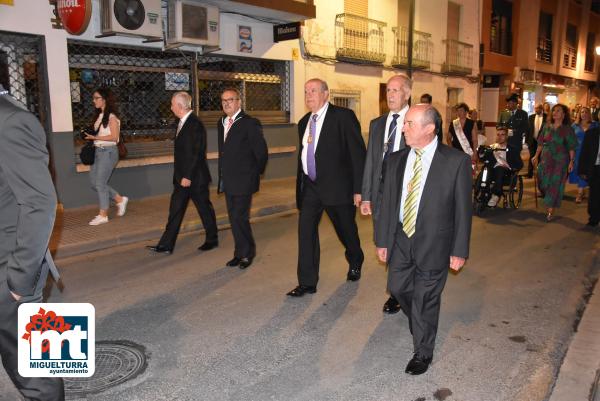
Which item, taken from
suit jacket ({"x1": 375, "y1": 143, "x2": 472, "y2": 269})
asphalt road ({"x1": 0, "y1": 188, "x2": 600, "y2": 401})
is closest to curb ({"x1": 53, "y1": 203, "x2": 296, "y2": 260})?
asphalt road ({"x1": 0, "y1": 188, "x2": 600, "y2": 401})

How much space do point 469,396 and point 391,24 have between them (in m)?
15.3

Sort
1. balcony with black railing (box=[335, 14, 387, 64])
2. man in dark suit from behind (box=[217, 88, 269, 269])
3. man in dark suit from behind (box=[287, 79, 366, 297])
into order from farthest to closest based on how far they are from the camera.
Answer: balcony with black railing (box=[335, 14, 387, 64]) < man in dark suit from behind (box=[217, 88, 269, 269]) < man in dark suit from behind (box=[287, 79, 366, 297])

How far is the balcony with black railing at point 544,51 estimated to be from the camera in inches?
1024

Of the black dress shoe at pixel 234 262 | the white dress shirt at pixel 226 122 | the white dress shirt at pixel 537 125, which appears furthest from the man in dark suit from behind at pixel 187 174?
the white dress shirt at pixel 537 125

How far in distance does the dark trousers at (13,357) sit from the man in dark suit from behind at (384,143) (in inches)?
113

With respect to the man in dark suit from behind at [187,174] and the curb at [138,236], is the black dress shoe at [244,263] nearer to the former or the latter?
the man in dark suit from behind at [187,174]

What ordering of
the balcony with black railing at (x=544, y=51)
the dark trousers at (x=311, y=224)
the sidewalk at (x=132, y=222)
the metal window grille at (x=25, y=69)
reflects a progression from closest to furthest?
the dark trousers at (x=311, y=224) → the sidewalk at (x=132, y=222) → the metal window grille at (x=25, y=69) → the balcony with black railing at (x=544, y=51)

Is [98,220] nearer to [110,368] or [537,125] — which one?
[110,368]

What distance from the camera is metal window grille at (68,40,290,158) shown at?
9.85m

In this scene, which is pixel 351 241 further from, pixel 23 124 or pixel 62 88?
pixel 62 88

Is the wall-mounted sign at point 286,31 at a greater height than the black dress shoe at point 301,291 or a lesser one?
greater

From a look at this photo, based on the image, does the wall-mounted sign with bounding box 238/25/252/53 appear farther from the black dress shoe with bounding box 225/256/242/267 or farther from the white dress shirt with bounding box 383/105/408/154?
the white dress shirt with bounding box 383/105/408/154

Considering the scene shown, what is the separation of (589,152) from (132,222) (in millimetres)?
7255

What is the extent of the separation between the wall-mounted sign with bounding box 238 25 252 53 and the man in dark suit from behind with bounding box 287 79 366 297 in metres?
7.65
